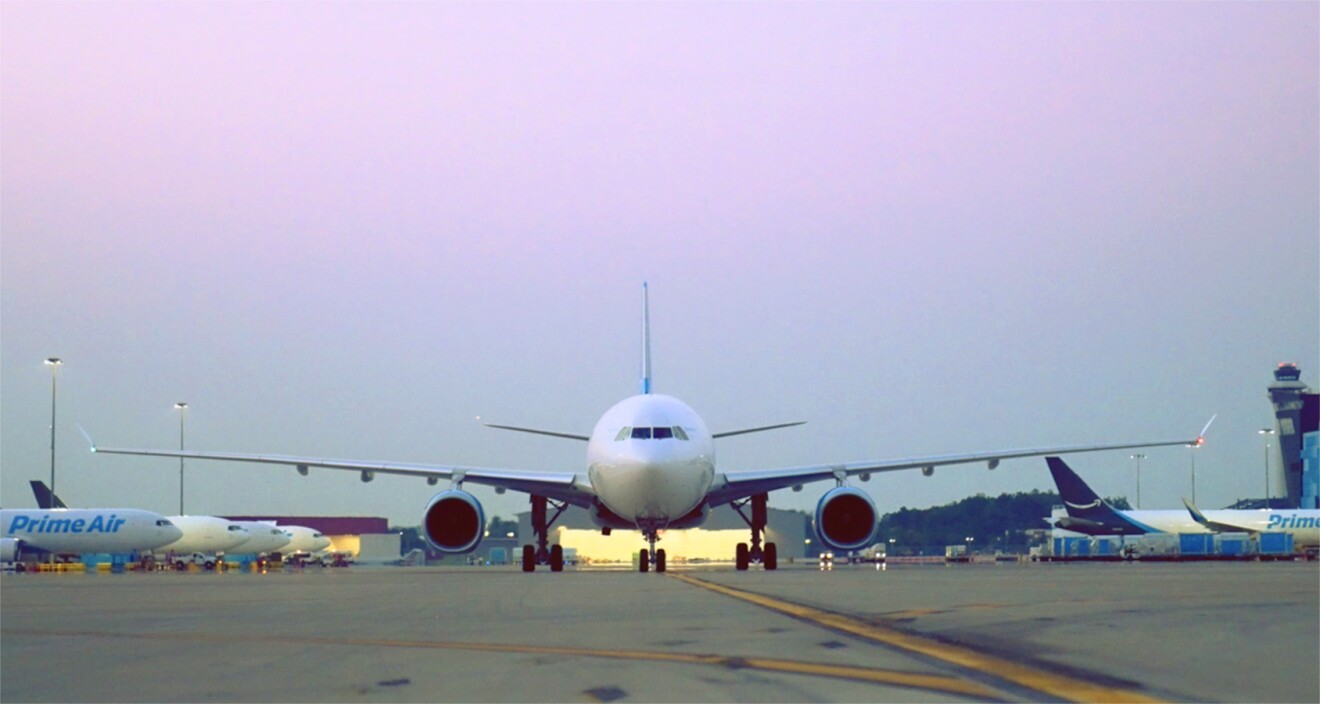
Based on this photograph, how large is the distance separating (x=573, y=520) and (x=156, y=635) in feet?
188

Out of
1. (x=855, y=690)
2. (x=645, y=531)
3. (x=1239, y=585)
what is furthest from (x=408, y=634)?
(x=645, y=531)

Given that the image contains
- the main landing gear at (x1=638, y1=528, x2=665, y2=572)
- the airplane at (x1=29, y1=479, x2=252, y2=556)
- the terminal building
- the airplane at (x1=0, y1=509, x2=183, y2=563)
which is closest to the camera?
the main landing gear at (x1=638, y1=528, x2=665, y2=572)

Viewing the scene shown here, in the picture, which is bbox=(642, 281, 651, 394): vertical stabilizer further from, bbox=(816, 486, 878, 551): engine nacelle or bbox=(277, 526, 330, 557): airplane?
bbox=(277, 526, 330, 557): airplane

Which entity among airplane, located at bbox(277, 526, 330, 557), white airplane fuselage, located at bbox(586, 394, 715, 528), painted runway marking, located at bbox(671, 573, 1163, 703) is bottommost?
airplane, located at bbox(277, 526, 330, 557)

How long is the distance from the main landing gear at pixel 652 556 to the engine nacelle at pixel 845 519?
12.6 feet

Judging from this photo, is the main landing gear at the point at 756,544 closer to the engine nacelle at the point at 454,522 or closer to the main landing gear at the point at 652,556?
the main landing gear at the point at 652,556

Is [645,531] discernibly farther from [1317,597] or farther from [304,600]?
[1317,597]

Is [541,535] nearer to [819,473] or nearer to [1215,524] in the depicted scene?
[819,473]

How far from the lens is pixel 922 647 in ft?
32.1

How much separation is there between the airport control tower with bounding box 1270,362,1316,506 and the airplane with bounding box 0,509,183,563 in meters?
141

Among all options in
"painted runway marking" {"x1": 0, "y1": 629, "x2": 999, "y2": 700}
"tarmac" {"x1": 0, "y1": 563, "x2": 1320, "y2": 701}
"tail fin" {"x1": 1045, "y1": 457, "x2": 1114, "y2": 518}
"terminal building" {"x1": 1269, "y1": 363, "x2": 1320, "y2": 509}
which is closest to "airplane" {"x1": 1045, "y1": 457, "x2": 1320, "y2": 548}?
"tail fin" {"x1": 1045, "y1": 457, "x2": 1114, "y2": 518}

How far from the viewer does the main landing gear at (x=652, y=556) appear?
31969 mm

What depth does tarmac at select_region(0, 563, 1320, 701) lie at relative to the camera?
750 cm

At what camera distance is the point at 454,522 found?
32.6 m
